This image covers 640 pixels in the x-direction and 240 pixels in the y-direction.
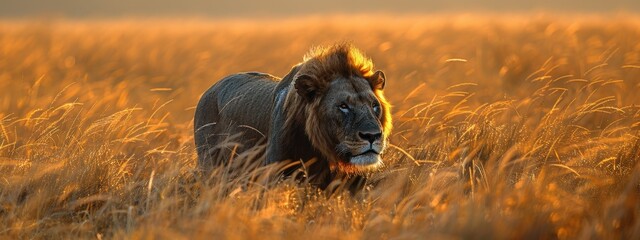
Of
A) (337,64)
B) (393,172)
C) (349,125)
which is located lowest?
(393,172)

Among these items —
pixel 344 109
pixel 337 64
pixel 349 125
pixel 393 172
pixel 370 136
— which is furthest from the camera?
pixel 393 172

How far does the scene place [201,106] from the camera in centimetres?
761

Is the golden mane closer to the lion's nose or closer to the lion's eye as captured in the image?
the lion's eye

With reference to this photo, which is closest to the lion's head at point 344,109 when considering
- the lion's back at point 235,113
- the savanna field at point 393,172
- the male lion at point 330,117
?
the male lion at point 330,117

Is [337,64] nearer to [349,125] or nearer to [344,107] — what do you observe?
[344,107]

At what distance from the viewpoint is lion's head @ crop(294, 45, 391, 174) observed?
5.68 m

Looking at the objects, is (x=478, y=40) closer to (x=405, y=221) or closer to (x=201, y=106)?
(x=201, y=106)

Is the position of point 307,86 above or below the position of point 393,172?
above

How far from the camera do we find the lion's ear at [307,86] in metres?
5.95

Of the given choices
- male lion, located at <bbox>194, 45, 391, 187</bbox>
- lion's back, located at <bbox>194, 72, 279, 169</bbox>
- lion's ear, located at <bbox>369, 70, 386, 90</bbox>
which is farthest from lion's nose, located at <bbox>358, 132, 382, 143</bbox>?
lion's back, located at <bbox>194, 72, 279, 169</bbox>

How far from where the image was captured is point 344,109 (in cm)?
588

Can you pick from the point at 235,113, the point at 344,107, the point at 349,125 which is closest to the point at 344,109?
the point at 344,107

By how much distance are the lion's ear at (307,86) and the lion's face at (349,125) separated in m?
0.05

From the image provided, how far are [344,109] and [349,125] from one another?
144mm
